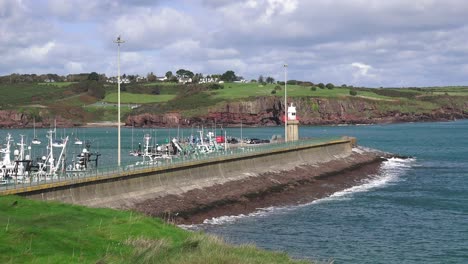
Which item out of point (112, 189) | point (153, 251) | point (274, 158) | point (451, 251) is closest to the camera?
point (153, 251)

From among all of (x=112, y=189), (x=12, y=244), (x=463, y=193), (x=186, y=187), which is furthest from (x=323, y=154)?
(x=12, y=244)

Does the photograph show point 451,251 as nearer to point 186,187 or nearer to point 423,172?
point 186,187

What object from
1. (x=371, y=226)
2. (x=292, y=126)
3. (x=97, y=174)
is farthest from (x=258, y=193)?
(x=292, y=126)

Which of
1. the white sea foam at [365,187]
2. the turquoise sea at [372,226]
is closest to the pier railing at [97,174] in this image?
the white sea foam at [365,187]

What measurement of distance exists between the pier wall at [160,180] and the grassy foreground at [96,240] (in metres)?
7.98

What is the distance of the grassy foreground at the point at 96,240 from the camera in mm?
21609

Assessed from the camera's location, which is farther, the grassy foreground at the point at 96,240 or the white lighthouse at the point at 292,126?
the white lighthouse at the point at 292,126

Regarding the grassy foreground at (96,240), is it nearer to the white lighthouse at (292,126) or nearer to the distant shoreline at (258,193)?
the distant shoreline at (258,193)

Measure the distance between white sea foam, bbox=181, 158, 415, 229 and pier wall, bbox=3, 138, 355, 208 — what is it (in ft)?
19.0

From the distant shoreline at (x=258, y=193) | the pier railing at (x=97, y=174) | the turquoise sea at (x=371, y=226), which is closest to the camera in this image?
the turquoise sea at (x=371, y=226)

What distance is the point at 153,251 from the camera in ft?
70.5

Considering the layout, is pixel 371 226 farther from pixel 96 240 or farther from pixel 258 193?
pixel 96 240

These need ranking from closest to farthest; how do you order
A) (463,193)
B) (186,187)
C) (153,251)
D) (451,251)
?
(153,251) < (451,251) < (186,187) < (463,193)

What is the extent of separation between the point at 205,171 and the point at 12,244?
128 ft
